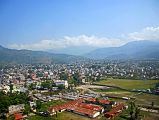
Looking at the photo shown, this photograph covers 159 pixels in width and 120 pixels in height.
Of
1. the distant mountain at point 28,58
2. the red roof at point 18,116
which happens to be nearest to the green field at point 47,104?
the red roof at point 18,116

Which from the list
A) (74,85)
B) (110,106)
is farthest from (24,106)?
(74,85)

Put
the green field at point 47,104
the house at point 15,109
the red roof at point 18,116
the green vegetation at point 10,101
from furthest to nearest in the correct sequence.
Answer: the green field at point 47,104 → the house at point 15,109 → the green vegetation at point 10,101 → the red roof at point 18,116

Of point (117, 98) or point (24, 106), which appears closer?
point (24, 106)

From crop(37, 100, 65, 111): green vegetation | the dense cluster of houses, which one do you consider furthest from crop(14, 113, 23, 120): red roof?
crop(37, 100, 65, 111): green vegetation

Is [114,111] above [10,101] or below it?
below

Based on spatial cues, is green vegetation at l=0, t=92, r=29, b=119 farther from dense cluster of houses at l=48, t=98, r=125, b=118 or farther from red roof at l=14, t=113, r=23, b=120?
dense cluster of houses at l=48, t=98, r=125, b=118

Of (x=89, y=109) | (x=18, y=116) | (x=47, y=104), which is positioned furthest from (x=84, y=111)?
(x=18, y=116)

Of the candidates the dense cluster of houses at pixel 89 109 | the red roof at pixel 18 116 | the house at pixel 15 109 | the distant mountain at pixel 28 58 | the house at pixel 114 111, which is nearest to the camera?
the red roof at pixel 18 116

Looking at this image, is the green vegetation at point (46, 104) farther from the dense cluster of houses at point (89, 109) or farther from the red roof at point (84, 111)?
the red roof at point (84, 111)

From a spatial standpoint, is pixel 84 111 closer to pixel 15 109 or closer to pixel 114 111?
pixel 114 111

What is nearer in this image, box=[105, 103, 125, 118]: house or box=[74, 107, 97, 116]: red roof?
box=[105, 103, 125, 118]: house

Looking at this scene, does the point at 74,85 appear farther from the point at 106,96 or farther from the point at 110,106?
the point at 110,106
